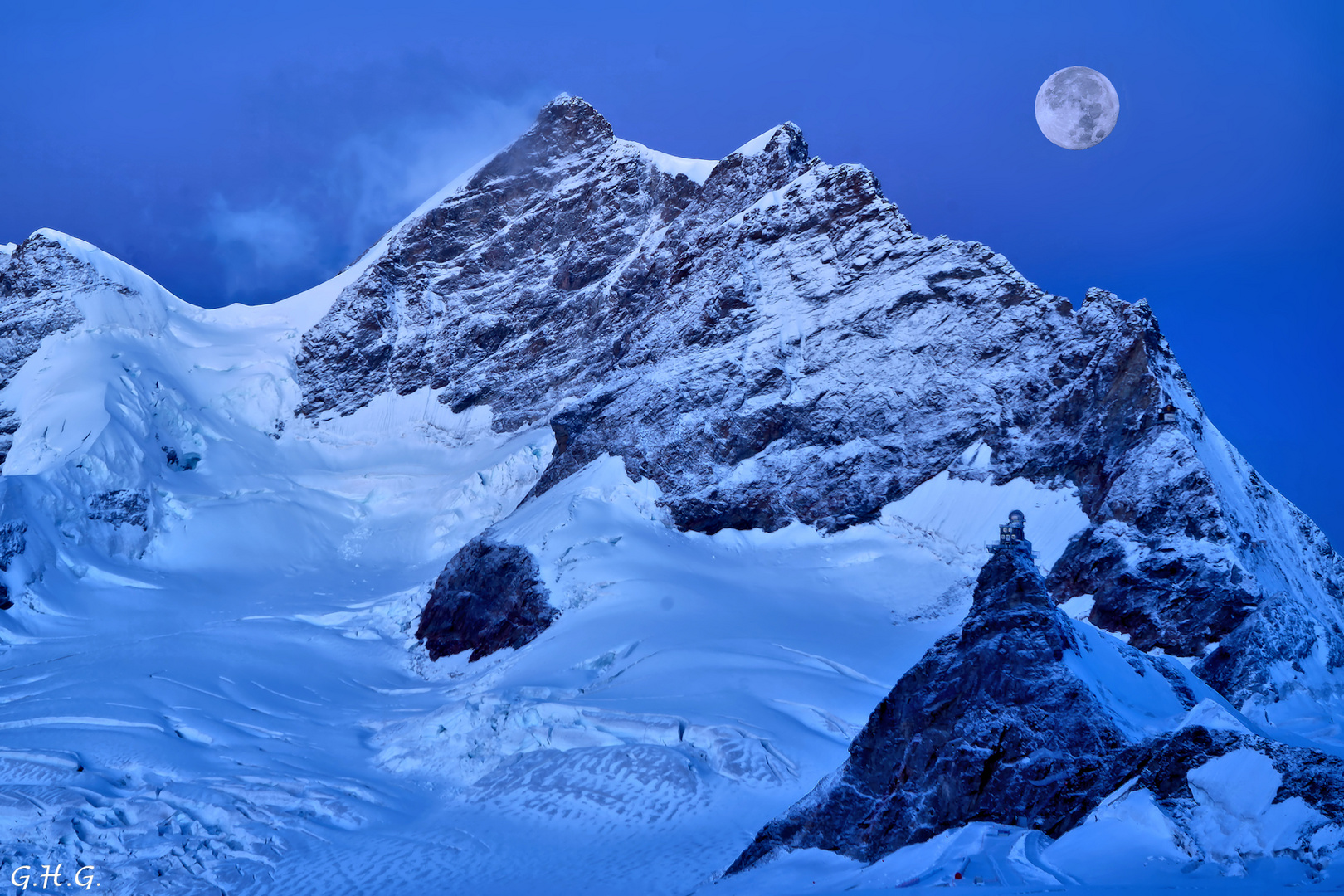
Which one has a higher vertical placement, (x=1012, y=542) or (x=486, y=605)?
(x=486, y=605)

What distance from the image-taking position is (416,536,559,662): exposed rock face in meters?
37.6

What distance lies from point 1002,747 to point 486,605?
28.4 m

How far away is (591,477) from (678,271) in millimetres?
16670

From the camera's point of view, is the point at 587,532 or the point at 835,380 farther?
the point at 835,380

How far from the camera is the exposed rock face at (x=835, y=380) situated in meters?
34.4

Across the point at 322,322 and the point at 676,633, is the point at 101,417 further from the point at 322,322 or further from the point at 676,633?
the point at 676,633

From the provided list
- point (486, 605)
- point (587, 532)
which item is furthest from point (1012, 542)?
point (587, 532)

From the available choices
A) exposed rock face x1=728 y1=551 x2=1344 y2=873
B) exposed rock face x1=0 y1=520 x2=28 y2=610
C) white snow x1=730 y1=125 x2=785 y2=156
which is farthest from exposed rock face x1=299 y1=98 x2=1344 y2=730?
exposed rock face x1=0 y1=520 x2=28 y2=610

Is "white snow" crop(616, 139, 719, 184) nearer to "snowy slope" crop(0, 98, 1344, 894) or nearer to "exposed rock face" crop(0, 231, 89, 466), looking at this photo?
"snowy slope" crop(0, 98, 1344, 894)

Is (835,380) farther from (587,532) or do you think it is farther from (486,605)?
(486,605)

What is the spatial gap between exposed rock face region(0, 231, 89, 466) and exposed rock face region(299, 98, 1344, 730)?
14493 mm

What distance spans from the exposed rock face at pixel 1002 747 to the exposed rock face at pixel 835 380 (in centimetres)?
2050

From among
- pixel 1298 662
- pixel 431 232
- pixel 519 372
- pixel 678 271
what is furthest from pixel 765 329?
pixel 431 232

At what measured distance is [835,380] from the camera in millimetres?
47469
